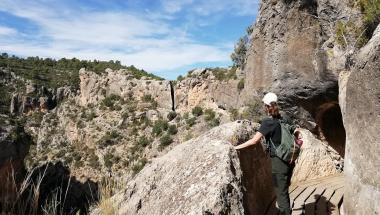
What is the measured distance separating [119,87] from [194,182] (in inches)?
2560

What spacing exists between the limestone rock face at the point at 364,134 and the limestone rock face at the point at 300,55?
9.92 m

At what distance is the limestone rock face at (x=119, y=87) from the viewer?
61.2 m

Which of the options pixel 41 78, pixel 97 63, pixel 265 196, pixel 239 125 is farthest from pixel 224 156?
pixel 97 63

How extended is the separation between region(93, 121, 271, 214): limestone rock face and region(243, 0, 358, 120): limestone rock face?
423 inches

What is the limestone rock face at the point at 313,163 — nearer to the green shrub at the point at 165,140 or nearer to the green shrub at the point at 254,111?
the green shrub at the point at 254,111

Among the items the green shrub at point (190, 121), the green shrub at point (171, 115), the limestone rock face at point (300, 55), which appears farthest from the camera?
the green shrub at point (171, 115)

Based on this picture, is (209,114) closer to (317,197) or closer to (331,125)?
(331,125)

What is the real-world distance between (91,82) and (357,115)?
2752 inches

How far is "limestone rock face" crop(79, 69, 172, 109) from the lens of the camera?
201 ft

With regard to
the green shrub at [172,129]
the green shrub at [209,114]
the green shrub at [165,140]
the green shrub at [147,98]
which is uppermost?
the green shrub at [147,98]

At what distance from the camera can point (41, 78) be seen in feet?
266

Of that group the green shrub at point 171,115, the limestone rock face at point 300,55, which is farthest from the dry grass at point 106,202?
the green shrub at point 171,115

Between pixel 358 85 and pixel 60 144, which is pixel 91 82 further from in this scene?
pixel 358 85

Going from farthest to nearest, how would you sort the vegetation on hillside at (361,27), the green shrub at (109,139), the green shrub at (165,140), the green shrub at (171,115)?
the green shrub at (109,139) < the green shrub at (171,115) < the green shrub at (165,140) < the vegetation on hillside at (361,27)
